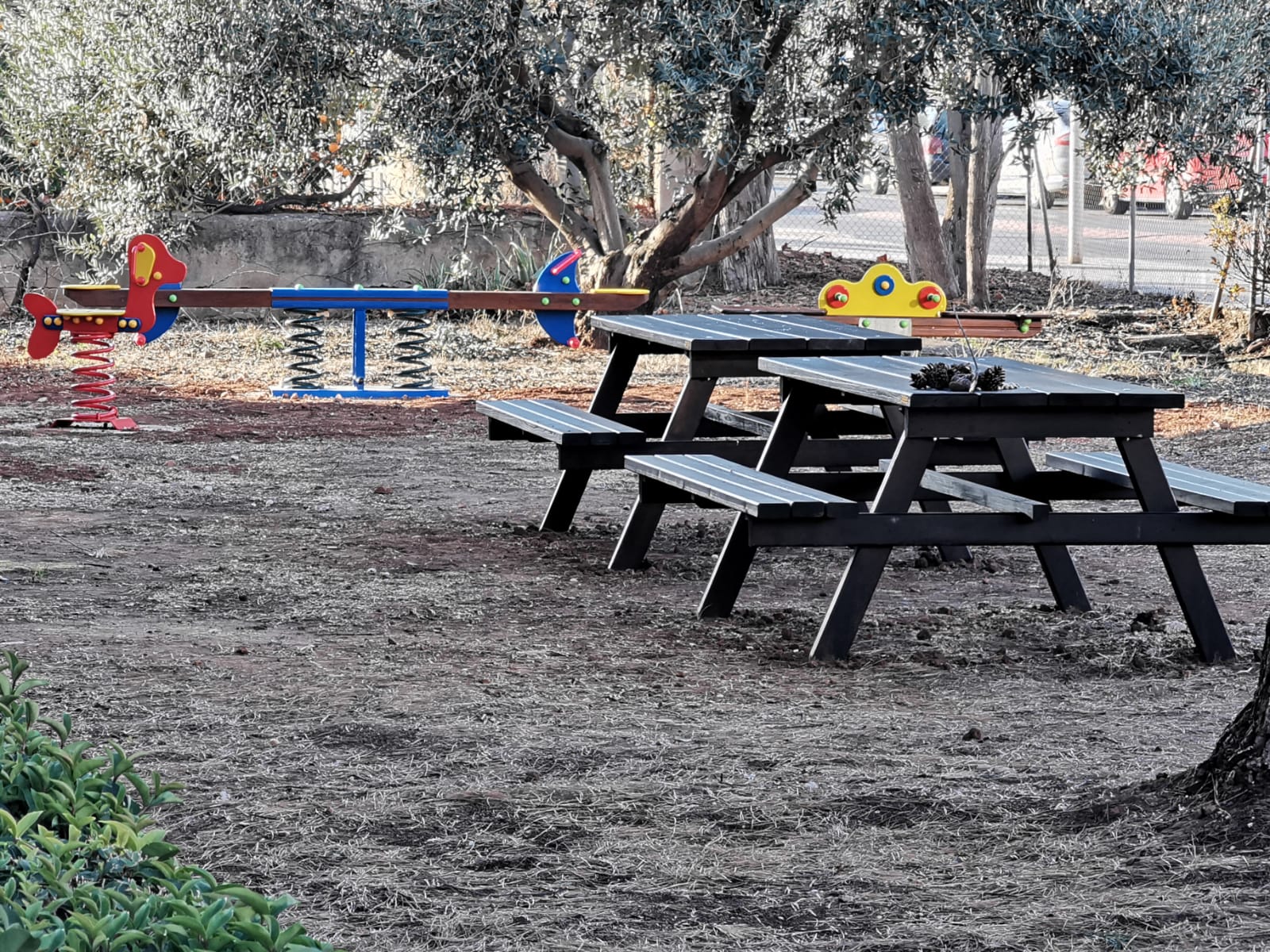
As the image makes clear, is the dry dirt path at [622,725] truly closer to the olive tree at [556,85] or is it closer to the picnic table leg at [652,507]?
the picnic table leg at [652,507]

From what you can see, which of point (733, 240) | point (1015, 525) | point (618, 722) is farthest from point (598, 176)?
point (618, 722)

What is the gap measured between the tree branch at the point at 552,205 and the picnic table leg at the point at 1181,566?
346 inches

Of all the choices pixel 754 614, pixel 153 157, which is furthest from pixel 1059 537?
pixel 153 157

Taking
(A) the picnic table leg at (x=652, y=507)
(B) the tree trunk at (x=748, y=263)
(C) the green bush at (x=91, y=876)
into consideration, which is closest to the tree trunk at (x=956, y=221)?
(B) the tree trunk at (x=748, y=263)

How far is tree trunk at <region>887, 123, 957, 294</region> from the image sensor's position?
57.2ft

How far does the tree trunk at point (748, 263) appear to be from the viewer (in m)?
17.8

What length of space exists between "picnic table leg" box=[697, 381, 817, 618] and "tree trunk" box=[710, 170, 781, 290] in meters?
11.1

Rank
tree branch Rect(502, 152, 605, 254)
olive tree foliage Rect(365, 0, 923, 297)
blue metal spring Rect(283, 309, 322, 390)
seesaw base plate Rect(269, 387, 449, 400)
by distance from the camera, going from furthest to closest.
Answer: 1. tree branch Rect(502, 152, 605, 254)
2. blue metal spring Rect(283, 309, 322, 390)
3. seesaw base plate Rect(269, 387, 449, 400)
4. olive tree foliage Rect(365, 0, 923, 297)

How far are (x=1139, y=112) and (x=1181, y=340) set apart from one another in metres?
3.51

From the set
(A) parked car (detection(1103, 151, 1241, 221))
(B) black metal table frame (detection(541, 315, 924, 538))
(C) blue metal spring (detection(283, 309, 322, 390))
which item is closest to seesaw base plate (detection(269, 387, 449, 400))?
(C) blue metal spring (detection(283, 309, 322, 390))

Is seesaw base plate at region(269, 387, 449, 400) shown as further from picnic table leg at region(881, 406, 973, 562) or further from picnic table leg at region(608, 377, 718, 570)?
picnic table leg at region(881, 406, 973, 562)

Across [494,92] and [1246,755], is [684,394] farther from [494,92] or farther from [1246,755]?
[494,92]

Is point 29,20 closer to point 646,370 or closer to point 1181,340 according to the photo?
point 646,370

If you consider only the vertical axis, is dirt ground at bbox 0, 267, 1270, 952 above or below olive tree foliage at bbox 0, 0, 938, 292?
below
